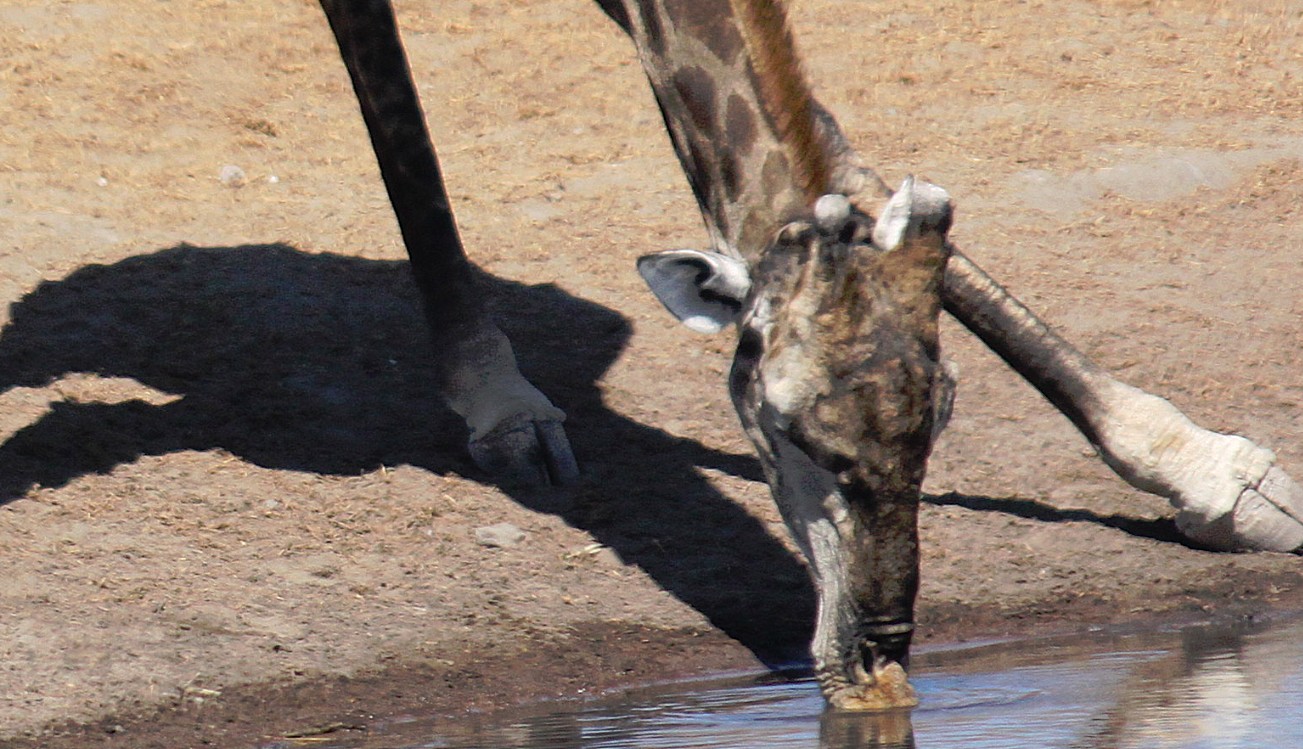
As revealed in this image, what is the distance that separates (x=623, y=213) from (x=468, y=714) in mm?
4142

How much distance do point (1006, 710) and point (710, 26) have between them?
4.94 ft

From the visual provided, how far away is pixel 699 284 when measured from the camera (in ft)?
12.4

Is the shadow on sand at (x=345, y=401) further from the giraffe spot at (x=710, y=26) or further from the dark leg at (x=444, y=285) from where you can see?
the giraffe spot at (x=710, y=26)

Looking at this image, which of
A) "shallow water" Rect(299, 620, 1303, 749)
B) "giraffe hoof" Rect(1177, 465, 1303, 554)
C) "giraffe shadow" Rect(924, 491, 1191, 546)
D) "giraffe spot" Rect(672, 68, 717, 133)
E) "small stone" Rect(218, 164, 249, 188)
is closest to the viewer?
"shallow water" Rect(299, 620, 1303, 749)

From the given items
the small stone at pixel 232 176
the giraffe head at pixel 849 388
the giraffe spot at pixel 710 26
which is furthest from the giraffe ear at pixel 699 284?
the small stone at pixel 232 176

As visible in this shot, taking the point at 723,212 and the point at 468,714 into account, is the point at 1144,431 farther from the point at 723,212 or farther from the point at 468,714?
the point at 468,714

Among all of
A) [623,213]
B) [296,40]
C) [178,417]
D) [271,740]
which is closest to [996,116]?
[623,213]

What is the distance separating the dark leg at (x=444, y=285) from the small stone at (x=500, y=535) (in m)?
0.38

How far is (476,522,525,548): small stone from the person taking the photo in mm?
5012

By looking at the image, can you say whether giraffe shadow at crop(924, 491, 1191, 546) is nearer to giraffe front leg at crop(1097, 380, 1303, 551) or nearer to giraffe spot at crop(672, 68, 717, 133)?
giraffe front leg at crop(1097, 380, 1303, 551)

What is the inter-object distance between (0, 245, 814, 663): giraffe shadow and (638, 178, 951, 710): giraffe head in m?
0.74

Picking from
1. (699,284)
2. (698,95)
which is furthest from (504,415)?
(699,284)

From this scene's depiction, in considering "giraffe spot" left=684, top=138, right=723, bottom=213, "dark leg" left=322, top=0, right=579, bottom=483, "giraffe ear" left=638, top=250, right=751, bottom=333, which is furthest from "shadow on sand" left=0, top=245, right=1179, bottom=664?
"giraffe spot" left=684, top=138, right=723, bottom=213

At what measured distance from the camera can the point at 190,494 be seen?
5.24 meters
